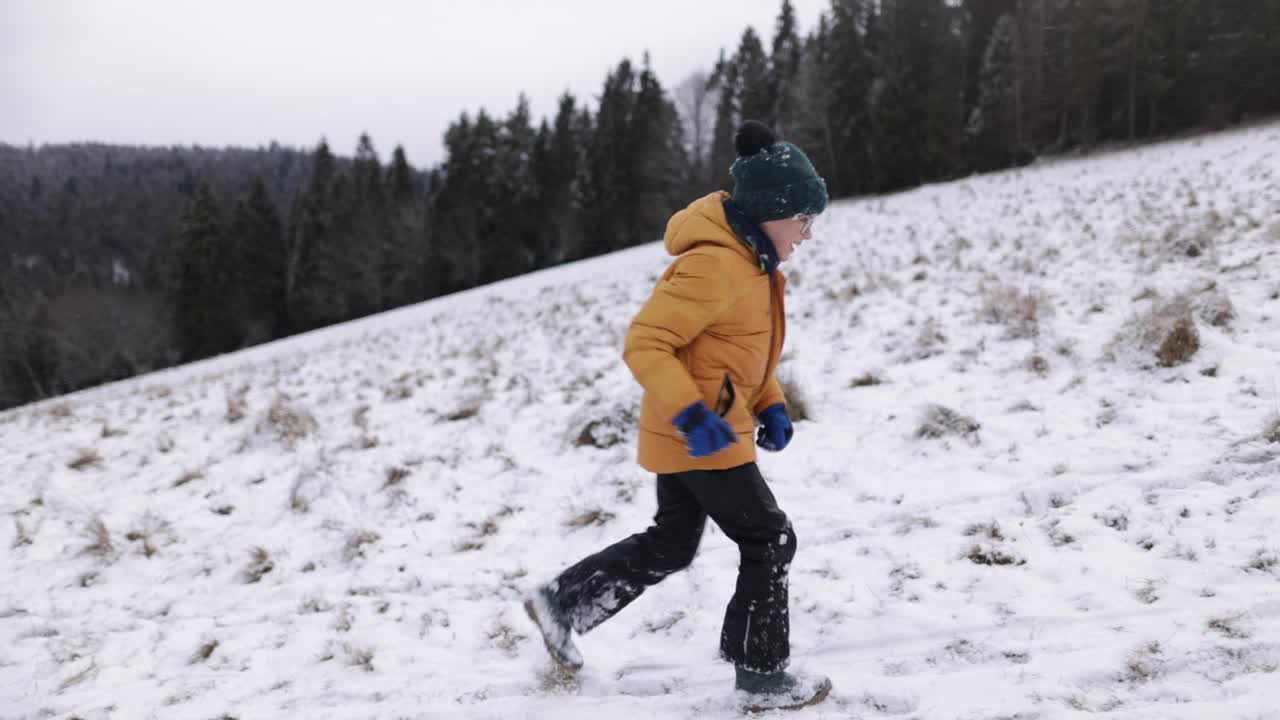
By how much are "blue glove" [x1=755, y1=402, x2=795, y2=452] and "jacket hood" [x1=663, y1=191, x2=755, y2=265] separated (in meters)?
0.63

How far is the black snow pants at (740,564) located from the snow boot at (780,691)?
0.04 m

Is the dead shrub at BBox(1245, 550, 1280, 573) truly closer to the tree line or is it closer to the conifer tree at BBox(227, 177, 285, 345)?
the tree line

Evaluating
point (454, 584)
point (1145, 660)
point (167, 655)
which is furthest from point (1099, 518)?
point (167, 655)

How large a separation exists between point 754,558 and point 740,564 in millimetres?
98

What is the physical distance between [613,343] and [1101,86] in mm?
31694

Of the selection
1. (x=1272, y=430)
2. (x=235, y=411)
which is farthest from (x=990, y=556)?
(x=235, y=411)

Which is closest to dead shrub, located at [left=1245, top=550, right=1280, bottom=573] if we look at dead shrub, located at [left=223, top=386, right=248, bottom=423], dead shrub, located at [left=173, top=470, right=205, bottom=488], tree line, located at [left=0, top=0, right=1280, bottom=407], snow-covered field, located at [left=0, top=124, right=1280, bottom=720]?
snow-covered field, located at [left=0, top=124, right=1280, bottom=720]

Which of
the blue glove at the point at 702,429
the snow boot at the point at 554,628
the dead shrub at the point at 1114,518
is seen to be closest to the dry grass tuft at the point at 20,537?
the snow boot at the point at 554,628

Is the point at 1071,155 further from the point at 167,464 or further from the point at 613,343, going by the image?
the point at 167,464

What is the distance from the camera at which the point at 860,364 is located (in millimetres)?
5746

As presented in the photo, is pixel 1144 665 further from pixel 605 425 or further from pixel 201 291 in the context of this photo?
pixel 201 291

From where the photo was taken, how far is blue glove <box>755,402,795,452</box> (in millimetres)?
2568

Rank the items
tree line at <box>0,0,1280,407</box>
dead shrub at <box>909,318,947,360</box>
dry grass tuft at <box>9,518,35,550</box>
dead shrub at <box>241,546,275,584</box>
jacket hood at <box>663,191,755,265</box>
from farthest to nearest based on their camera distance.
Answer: tree line at <box>0,0,1280,407</box> → dead shrub at <box>909,318,947,360</box> → dry grass tuft at <box>9,518,35,550</box> → dead shrub at <box>241,546,275,584</box> → jacket hood at <box>663,191,755,265</box>

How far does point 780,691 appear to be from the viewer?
7.79 ft
